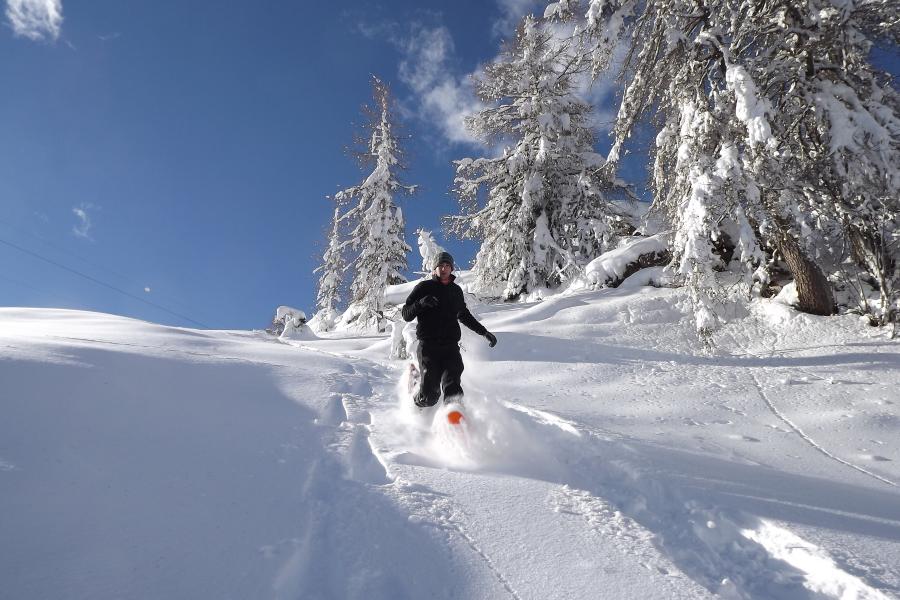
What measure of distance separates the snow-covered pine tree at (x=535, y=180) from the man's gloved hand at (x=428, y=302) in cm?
1056

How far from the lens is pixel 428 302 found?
4879 millimetres

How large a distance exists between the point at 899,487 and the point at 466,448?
10.9ft

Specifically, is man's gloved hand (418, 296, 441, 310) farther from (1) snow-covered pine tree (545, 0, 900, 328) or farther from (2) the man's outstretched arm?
(1) snow-covered pine tree (545, 0, 900, 328)

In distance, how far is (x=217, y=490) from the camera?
8.83ft

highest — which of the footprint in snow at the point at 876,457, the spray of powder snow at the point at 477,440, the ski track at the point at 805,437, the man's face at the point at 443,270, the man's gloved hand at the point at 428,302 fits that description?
the man's face at the point at 443,270

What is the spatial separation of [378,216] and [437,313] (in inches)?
599

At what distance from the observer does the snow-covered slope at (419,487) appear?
206 centimetres

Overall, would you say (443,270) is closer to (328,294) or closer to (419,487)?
(419,487)

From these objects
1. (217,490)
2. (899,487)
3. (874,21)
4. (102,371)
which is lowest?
(899,487)

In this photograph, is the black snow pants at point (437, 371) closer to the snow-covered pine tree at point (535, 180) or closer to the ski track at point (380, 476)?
the ski track at point (380, 476)

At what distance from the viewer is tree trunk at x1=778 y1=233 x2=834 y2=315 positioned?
25.9 ft

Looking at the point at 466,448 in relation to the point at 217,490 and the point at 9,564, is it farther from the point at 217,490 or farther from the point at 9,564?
the point at 9,564

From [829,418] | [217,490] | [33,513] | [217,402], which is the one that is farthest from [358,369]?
[829,418]

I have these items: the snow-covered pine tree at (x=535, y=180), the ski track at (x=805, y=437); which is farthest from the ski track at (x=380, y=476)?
the snow-covered pine tree at (x=535, y=180)
